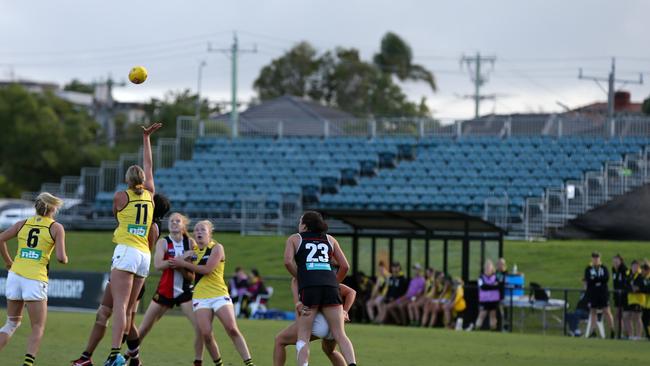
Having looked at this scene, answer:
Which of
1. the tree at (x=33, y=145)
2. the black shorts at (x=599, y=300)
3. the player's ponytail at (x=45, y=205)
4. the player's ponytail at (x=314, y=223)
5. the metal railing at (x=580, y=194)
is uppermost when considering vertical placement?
the tree at (x=33, y=145)

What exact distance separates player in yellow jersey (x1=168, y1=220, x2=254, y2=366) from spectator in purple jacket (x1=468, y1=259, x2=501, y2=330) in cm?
1622

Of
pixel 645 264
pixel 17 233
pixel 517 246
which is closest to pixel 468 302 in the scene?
pixel 645 264

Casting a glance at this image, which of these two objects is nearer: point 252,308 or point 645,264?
point 645,264

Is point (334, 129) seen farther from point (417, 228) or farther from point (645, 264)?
point (645, 264)

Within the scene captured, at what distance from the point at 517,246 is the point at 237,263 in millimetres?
9488

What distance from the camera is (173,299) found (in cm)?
1444

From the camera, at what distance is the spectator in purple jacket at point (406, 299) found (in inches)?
1198

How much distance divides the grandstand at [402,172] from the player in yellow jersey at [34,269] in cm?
2987

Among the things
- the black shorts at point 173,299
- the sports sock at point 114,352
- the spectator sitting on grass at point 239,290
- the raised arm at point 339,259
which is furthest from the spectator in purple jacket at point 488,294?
the sports sock at point 114,352

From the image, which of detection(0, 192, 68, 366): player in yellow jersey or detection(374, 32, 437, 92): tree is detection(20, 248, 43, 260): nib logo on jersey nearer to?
detection(0, 192, 68, 366): player in yellow jersey

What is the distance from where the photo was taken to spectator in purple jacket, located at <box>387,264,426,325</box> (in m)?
30.4

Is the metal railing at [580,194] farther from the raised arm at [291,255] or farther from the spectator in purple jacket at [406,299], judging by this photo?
the raised arm at [291,255]

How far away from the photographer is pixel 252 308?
3250 centimetres

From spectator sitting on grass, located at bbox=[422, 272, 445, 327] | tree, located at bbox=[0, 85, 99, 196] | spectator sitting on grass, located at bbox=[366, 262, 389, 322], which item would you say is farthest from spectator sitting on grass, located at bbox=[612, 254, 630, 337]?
tree, located at bbox=[0, 85, 99, 196]
